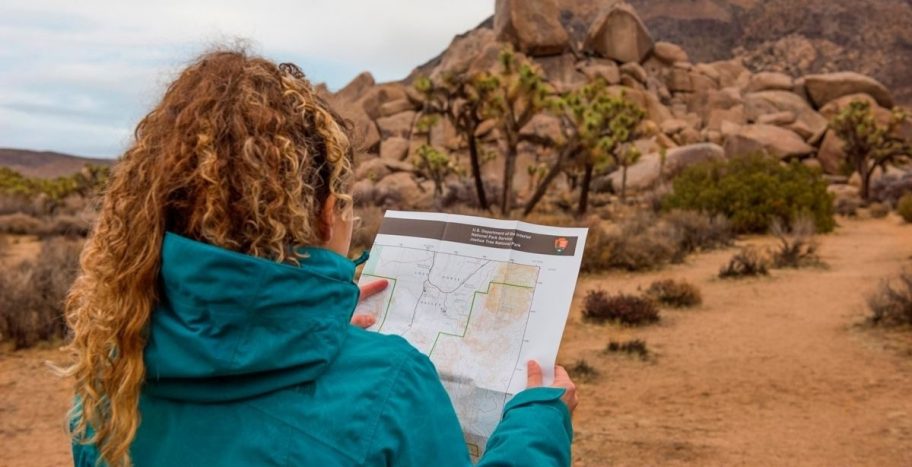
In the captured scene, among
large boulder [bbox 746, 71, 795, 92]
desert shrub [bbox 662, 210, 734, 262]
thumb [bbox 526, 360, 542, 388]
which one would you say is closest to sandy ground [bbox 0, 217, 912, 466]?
thumb [bbox 526, 360, 542, 388]

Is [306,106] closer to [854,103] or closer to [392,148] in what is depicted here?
[854,103]

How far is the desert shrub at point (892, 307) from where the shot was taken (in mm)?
8602

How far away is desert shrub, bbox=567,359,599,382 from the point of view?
286 inches

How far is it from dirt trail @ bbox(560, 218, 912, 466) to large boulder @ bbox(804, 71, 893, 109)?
41810mm

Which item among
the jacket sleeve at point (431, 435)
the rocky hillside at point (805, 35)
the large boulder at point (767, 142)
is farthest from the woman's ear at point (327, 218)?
the rocky hillside at point (805, 35)

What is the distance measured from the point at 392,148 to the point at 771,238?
2653 centimetres

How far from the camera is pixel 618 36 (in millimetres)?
50562

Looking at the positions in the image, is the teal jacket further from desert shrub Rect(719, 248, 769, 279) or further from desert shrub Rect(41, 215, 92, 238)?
desert shrub Rect(41, 215, 92, 238)

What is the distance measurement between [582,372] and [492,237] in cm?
551

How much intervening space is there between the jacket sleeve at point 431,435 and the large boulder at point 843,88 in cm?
5258

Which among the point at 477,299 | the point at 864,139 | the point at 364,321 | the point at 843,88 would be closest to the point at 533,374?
the point at 477,299

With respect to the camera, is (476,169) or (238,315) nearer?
(238,315)

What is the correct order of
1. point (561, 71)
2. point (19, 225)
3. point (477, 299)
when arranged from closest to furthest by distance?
point (477, 299)
point (19, 225)
point (561, 71)

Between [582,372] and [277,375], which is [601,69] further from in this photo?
[277,375]
